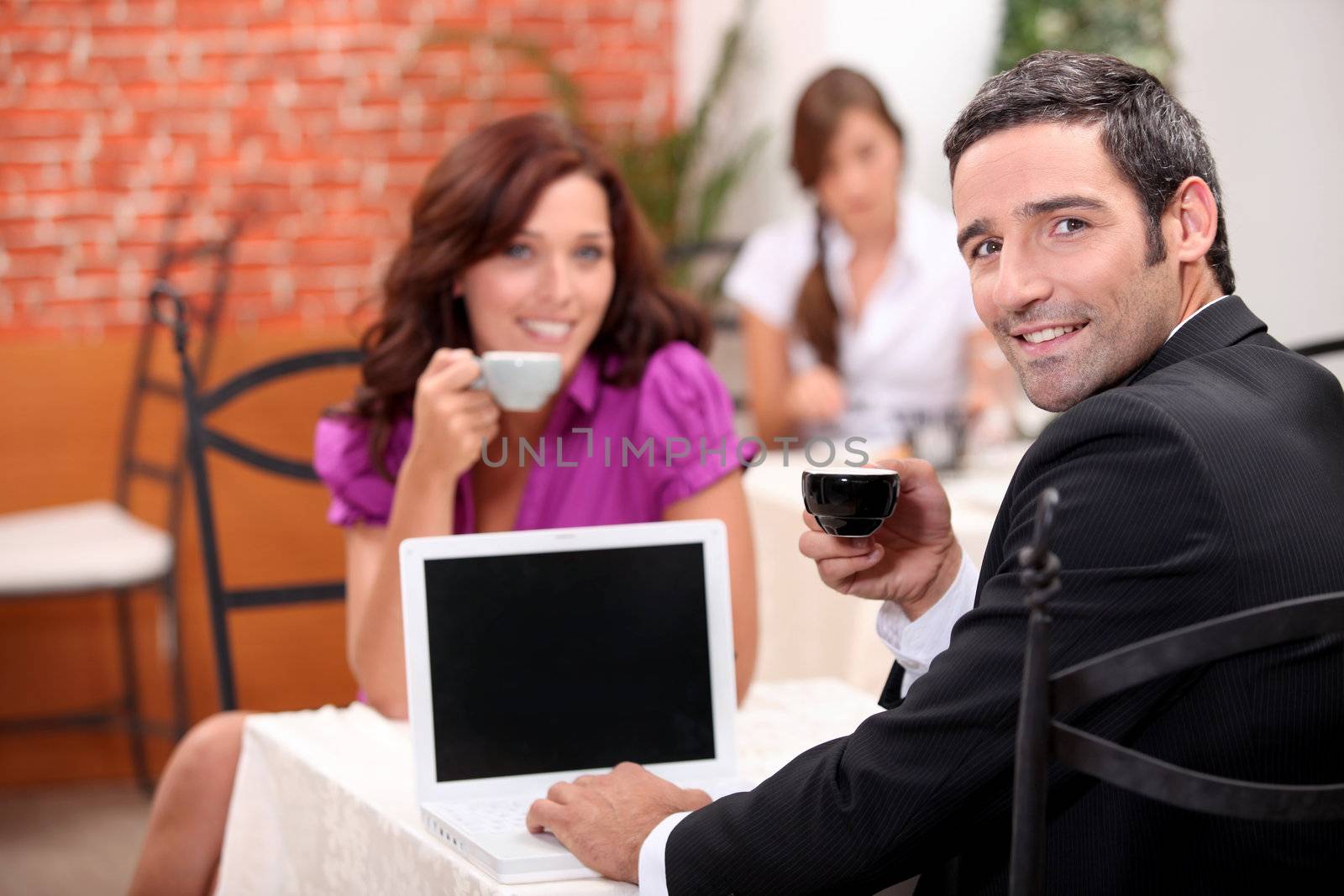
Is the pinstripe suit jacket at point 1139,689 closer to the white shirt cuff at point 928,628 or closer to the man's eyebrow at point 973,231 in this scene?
the man's eyebrow at point 973,231

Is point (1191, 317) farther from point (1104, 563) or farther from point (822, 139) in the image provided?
point (822, 139)

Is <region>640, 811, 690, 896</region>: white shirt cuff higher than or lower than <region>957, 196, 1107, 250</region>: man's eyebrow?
lower

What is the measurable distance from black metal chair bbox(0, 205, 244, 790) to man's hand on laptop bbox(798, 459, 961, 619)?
2198 millimetres

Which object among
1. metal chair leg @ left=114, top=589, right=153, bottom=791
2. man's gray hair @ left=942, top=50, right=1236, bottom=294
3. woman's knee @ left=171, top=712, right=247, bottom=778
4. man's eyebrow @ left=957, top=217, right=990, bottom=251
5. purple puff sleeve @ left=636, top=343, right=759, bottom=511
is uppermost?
man's gray hair @ left=942, top=50, right=1236, bottom=294

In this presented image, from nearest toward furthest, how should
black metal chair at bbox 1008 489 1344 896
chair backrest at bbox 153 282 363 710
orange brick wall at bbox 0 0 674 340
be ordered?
1. black metal chair at bbox 1008 489 1344 896
2. chair backrest at bbox 153 282 363 710
3. orange brick wall at bbox 0 0 674 340

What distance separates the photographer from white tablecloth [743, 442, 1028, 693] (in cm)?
207

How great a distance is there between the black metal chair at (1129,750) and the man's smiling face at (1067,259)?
29cm

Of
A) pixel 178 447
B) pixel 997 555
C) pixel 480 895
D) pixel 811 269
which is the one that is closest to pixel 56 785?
pixel 178 447

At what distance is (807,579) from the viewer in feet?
7.54

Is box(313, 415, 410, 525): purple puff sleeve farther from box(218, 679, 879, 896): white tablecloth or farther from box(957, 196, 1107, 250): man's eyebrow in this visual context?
box(957, 196, 1107, 250): man's eyebrow

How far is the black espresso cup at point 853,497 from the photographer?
1.15 m

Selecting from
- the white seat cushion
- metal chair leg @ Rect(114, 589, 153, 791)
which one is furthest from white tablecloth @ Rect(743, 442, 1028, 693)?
metal chair leg @ Rect(114, 589, 153, 791)

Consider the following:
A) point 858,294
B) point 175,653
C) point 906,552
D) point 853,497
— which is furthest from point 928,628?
point 175,653

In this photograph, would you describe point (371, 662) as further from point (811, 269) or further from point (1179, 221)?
point (811, 269)
